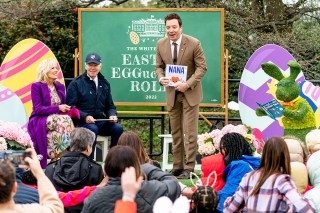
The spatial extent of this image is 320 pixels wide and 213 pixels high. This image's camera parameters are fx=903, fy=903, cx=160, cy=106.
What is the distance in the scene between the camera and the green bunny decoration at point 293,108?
909cm

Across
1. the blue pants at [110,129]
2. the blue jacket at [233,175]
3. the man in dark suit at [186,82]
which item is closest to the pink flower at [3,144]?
the blue pants at [110,129]

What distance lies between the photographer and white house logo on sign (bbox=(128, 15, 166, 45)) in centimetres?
1138

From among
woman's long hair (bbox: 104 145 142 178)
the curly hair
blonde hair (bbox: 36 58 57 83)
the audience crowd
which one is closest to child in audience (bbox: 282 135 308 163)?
the audience crowd

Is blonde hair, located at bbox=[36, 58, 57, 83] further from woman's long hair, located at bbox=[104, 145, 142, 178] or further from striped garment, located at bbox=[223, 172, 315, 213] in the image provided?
woman's long hair, located at bbox=[104, 145, 142, 178]

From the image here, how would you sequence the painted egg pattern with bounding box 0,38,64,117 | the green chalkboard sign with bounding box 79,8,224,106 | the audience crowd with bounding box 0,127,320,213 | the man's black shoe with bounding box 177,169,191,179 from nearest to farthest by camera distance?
the audience crowd with bounding box 0,127,320,213
the man's black shoe with bounding box 177,169,191,179
the painted egg pattern with bounding box 0,38,64,117
the green chalkboard sign with bounding box 79,8,224,106

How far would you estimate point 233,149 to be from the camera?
723 centimetres

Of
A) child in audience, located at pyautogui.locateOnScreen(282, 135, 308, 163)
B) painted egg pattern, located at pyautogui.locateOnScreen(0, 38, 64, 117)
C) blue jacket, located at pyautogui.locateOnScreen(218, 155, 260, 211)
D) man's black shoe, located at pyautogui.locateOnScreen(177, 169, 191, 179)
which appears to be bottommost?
man's black shoe, located at pyautogui.locateOnScreen(177, 169, 191, 179)

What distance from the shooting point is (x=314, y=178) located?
22.6 feet

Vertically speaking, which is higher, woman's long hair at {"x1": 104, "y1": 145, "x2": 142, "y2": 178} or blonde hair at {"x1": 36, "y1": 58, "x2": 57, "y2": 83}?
blonde hair at {"x1": 36, "y1": 58, "x2": 57, "y2": 83}

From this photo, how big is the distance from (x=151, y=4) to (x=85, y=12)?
7.18 meters

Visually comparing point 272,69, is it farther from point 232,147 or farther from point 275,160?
point 275,160

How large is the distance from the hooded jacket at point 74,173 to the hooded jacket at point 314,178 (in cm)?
161

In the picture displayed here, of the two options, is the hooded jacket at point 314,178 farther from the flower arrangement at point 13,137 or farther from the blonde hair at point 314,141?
the flower arrangement at point 13,137

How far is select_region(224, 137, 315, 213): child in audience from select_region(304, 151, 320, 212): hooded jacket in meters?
0.79
